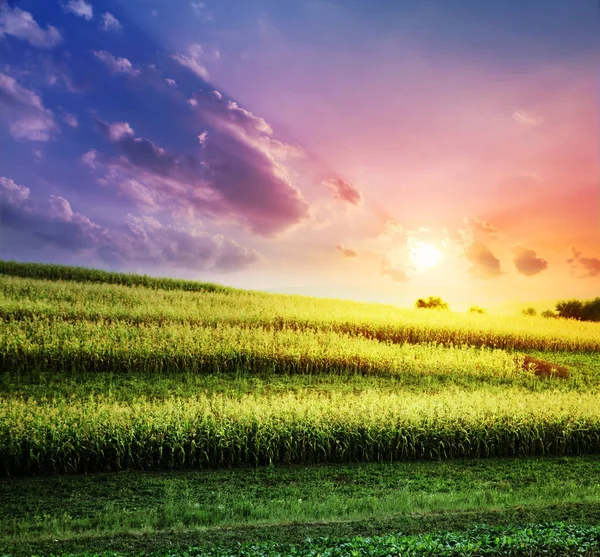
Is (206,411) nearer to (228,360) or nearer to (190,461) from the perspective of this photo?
(190,461)

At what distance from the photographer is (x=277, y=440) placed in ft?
37.9

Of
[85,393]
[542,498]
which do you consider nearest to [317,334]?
[85,393]

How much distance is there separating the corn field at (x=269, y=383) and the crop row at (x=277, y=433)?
0.11 ft

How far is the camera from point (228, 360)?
18578 mm

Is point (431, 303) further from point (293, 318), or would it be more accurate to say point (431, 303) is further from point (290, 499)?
point (290, 499)

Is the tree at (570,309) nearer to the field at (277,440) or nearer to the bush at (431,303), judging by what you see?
the bush at (431,303)

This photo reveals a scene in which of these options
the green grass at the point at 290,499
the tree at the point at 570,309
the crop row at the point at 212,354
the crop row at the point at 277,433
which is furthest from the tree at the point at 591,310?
the green grass at the point at 290,499

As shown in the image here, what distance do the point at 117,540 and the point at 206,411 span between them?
15.8ft

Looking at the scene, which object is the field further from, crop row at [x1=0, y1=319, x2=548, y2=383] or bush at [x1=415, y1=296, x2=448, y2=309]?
bush at [x1=415, y1=296, x2=448, y2=309]

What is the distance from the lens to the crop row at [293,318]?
914 inches

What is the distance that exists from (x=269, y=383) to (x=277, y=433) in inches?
218

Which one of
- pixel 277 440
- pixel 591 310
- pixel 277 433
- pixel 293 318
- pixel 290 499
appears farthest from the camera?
pixel 591 310

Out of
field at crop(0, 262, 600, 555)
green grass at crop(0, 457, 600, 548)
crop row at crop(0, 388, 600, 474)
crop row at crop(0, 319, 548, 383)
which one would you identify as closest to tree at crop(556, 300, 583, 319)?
field at crop(0, 262, 600, 555)

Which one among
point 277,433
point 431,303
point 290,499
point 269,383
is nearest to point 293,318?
point 269,383
